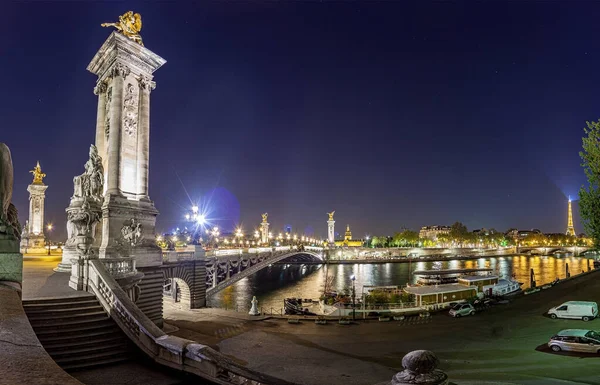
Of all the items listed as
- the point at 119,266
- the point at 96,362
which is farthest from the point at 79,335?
the point at 119,266

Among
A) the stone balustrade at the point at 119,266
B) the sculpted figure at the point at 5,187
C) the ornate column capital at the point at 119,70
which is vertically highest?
the ornate column capital at the point at 119,70

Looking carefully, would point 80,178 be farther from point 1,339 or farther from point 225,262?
point 225,262

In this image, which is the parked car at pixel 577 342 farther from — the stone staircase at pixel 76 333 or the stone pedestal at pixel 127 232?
the stone pedestal at pixel 127 232

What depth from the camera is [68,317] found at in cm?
1269

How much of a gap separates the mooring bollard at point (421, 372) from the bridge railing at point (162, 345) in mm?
4579

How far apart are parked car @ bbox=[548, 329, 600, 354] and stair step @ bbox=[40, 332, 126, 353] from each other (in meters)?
19.2

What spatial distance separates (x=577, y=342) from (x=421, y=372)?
55.7 feet

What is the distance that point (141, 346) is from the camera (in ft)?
39.4

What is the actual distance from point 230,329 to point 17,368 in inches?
839

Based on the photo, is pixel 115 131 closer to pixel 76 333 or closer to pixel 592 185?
pixel 76 333

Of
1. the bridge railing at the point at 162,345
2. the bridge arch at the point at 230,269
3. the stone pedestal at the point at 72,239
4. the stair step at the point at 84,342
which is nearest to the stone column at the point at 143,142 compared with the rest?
the stone pedestal at the point at 72,239

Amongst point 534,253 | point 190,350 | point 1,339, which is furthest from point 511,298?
point 534,253

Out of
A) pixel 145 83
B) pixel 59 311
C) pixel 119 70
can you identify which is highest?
pixel 119 70

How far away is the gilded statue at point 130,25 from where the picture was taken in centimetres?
2825
